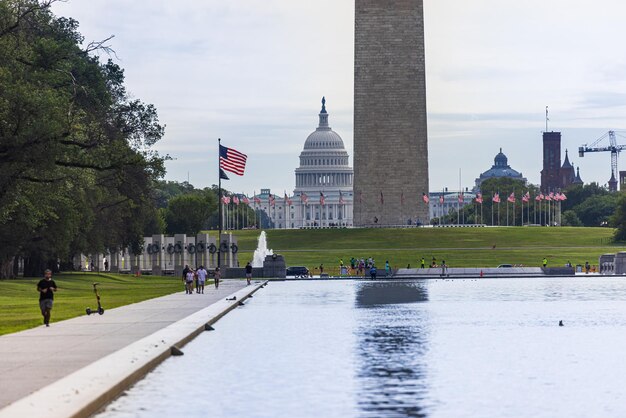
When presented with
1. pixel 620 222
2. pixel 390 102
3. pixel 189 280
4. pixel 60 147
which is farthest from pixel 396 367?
pixel 620 222

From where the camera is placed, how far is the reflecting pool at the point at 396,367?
19.6 metres

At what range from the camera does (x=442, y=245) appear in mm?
130250

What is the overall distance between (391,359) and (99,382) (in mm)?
7265

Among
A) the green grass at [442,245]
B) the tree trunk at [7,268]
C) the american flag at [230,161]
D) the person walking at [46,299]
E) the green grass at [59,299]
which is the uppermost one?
the american flag at [230,161]

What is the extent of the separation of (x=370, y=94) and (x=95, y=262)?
35.2 m

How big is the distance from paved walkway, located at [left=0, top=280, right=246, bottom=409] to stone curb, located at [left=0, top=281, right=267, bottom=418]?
0.33 m

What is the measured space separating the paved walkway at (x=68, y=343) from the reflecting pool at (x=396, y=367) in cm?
147

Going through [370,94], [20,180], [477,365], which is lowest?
[477,365]

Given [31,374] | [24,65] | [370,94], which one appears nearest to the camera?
[31,374]

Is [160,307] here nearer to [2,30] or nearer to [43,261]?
[2,30]

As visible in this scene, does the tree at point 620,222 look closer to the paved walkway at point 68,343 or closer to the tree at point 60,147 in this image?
the tree at point 60,147

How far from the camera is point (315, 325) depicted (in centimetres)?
3716

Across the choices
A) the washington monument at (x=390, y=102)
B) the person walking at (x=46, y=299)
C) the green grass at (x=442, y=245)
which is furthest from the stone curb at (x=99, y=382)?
the washington monument at (x=390, y=102)

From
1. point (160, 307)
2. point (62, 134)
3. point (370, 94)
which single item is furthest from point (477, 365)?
point (370, 94)
